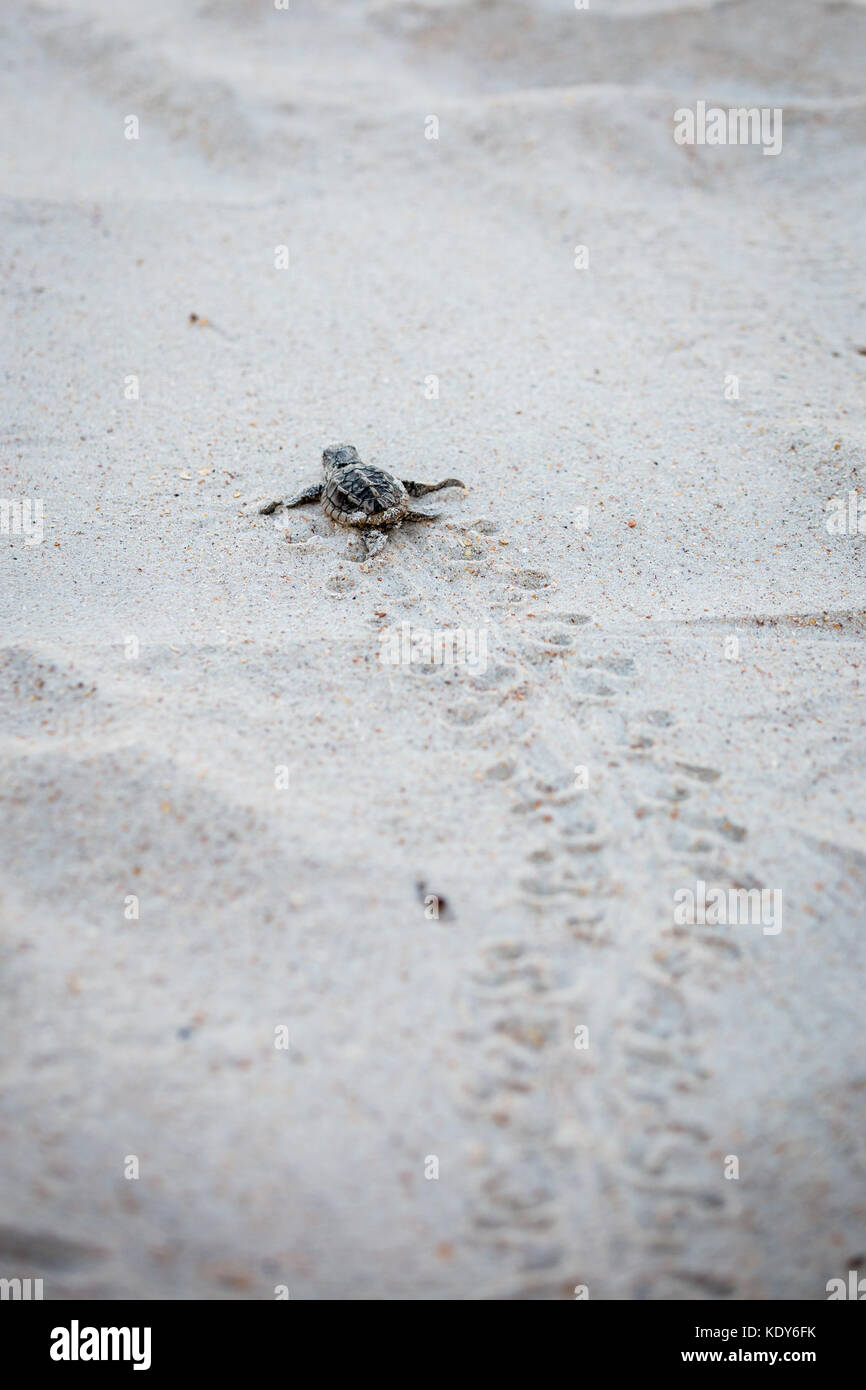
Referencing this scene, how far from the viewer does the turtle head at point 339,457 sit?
358 cm

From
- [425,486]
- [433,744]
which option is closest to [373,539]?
[425,486]

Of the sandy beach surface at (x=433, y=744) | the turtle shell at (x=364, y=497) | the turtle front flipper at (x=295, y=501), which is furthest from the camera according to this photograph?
the turtle front flipper at (x=295, y=501)

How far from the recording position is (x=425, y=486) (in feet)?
11.9

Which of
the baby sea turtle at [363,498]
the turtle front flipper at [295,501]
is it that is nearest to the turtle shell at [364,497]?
the baby sea turtle at [363,498]

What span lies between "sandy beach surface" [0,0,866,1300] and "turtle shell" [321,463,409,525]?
0.41 ft

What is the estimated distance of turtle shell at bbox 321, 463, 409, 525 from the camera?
3.36 meters

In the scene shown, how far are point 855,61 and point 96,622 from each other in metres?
7.53

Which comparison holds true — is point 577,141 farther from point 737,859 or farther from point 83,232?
point 737,859

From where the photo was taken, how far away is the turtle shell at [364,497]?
3.36m

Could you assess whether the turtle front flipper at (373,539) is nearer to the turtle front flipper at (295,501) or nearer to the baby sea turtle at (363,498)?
the baby sea turtle at (363,498)

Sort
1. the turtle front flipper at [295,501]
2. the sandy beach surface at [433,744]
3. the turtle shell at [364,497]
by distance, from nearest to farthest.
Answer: the sandy beach surface at [433,744] < the turtle shell at [364,497] < the turtle front flipper at [295,501]

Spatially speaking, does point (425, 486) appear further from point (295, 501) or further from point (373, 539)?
point (295, 501)

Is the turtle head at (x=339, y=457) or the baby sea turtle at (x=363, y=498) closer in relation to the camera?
the baby sea turtle at (x=363, y=498)

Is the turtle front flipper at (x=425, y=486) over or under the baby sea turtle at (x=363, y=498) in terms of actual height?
over
